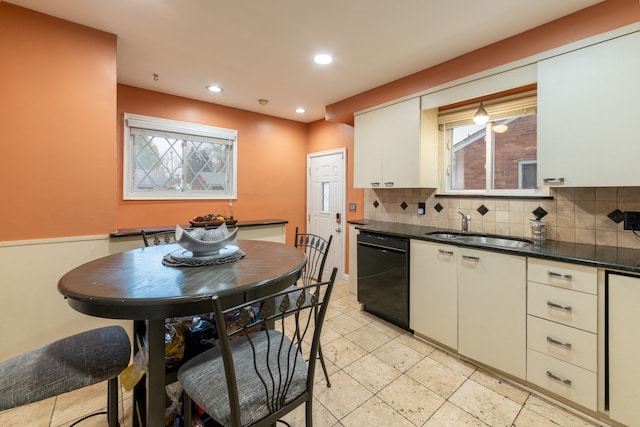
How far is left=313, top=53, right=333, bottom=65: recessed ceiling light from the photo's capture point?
94.9 inches

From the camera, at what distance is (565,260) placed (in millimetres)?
1632

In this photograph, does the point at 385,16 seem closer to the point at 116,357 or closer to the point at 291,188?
the point at 116,357

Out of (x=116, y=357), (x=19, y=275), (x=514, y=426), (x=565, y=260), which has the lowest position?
(x=514, y=426)

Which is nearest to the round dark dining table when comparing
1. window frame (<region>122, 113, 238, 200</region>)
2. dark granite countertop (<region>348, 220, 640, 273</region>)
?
dark granite countertop (<region>348, 220, 640, 273</region>)

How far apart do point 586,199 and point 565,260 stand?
0.73 m

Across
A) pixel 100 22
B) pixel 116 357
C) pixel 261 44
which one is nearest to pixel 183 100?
pixel 100 22

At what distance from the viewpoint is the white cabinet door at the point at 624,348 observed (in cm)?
144

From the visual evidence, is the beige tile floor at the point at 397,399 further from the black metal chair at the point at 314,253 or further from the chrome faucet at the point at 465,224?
the chrome faucet at the point at 465,224

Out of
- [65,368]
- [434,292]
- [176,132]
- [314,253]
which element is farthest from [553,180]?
[176,132]

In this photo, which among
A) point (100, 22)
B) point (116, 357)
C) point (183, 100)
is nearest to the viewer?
point (116, 357)

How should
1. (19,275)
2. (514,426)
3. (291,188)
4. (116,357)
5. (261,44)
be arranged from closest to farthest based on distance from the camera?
(116,357), (514,426), (19,275), (261,44), (291,188)

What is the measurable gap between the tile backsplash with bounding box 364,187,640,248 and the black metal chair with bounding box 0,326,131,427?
2.76m

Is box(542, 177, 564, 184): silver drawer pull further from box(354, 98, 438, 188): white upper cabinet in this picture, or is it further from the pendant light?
box(354, 98, 438, 188): white upper cabinet

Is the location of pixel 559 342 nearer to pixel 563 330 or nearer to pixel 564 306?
pixel 563 330
